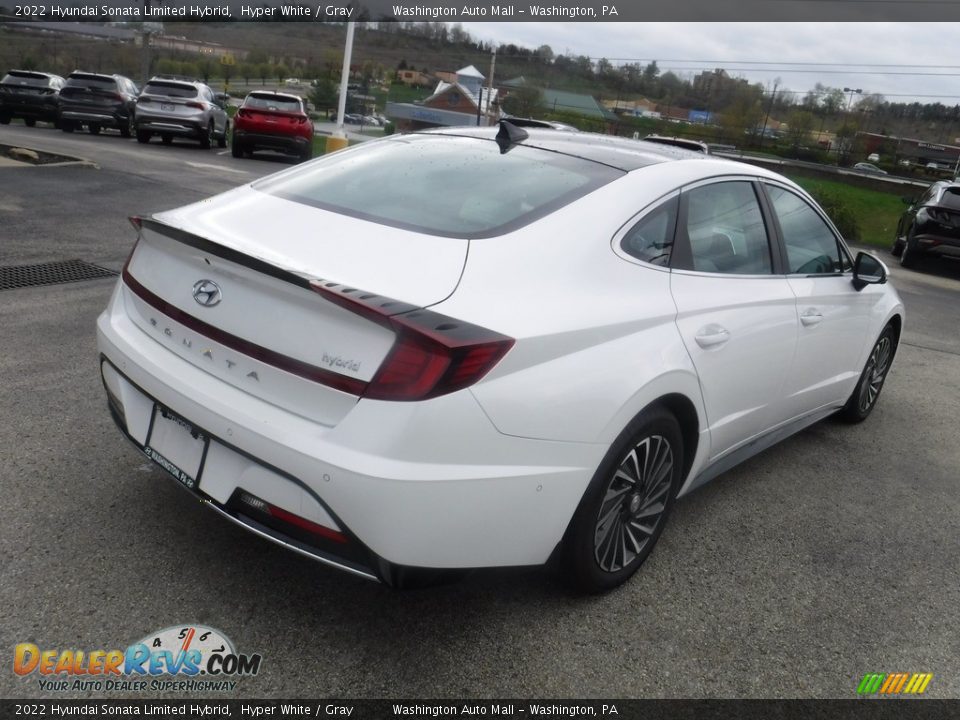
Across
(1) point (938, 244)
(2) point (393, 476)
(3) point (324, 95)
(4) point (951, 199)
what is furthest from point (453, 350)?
(3) point (324, 95)

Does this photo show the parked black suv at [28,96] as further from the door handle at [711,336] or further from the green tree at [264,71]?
the green tree at [264,71]

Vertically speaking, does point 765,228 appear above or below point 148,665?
above

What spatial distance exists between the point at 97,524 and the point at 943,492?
4054 mm

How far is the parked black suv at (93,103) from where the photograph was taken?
21.3 m

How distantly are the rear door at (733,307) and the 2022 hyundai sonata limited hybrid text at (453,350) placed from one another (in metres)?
0.02

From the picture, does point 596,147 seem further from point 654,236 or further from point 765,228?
point 765,228

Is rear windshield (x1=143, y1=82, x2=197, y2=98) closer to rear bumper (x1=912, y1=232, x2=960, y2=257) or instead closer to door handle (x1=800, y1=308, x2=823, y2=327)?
rear bumper (x1=912, y1=232, x2=960, y2=257)

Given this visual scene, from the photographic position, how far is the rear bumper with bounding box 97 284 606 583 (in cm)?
227

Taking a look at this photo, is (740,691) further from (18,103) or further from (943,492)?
(18,103)

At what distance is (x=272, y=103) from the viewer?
789 inches

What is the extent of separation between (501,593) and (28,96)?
80.8ft

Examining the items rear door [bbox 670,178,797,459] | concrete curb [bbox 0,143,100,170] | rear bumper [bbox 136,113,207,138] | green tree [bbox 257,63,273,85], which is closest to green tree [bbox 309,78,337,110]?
green tree [bbox 257,63,273,85]

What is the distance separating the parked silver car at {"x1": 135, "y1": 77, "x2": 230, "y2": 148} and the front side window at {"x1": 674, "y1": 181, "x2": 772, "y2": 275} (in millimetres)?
18955

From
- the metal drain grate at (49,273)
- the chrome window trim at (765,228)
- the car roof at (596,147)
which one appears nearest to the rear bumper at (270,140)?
the metal drain grate at (49,273)
